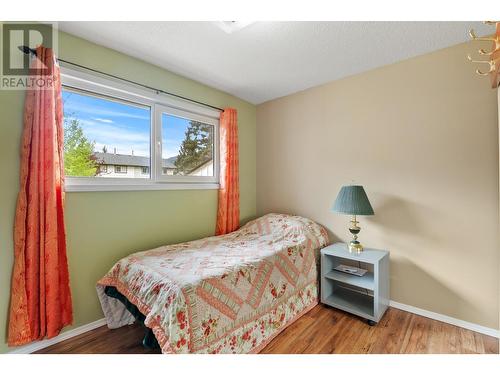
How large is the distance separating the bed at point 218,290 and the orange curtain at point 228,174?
1.31 feet

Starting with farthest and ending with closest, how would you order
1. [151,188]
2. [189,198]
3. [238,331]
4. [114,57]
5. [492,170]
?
[189,198] < [151,188] < [114,57] < [492,170] < [238,331]

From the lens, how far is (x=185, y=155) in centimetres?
263

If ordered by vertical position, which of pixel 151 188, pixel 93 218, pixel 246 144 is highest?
pixel 246 144

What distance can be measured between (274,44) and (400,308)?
2.62m

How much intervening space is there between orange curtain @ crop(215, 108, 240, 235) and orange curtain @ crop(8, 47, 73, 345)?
5.07ft

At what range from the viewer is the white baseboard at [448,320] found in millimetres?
1790

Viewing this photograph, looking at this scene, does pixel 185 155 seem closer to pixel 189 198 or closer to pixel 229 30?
pixel 189 198

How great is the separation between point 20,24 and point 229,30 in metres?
1.40

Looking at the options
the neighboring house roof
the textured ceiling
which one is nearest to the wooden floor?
the neighboring house roof

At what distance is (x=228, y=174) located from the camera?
281 cm

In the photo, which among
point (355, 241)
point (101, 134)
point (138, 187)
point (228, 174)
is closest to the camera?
point (101, 134)

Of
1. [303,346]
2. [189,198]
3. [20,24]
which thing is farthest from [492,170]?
[20,24]

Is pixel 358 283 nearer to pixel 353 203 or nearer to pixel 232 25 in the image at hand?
pixel 353 203
